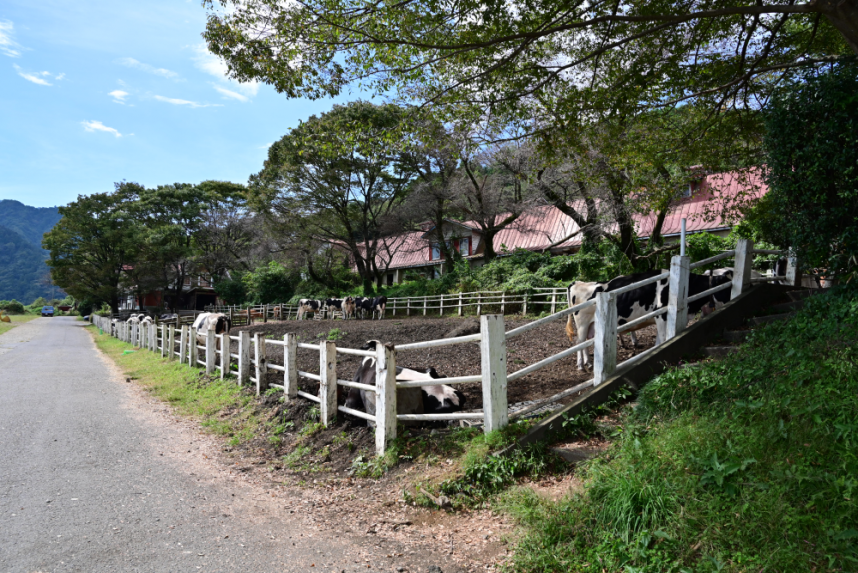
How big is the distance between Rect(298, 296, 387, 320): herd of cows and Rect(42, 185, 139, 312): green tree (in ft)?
72.4

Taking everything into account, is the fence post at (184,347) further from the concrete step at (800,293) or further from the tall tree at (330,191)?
the tall tree at (330,191)

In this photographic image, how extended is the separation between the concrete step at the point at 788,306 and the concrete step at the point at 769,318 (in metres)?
0.14

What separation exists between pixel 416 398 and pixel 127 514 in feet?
10.5

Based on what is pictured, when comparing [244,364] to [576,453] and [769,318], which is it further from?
[769,318]

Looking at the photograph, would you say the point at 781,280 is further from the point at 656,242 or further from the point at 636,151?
the point at 656,242

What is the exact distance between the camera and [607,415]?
5.17m

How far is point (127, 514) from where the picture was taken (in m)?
4.39

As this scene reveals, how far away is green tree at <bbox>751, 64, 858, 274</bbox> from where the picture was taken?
5512 mm

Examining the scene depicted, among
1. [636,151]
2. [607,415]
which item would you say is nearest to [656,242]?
[636,151]

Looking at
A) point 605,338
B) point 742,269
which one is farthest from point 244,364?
point 742,269

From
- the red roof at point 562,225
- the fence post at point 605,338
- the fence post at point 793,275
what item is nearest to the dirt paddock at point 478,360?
the fence post at point 605,338

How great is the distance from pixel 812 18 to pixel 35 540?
11184mm

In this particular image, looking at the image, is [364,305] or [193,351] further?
[364,305]

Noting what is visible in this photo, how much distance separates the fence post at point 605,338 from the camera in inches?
218
